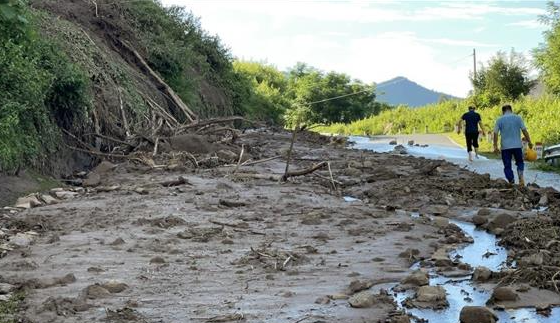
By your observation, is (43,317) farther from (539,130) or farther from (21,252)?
(539,130)

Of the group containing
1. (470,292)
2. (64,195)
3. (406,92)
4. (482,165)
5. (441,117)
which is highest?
(406,92)

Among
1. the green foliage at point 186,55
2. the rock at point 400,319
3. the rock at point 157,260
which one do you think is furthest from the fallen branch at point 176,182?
the green foliage at point 186,55

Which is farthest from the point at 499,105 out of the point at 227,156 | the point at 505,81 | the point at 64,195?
the point at 64,195

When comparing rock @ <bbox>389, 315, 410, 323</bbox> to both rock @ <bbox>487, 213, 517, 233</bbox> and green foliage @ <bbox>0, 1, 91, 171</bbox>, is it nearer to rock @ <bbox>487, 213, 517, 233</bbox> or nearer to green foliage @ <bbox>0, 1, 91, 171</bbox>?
rock @ <bbox>487, 213, 517, 233</bbox>

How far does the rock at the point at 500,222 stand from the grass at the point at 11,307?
5943 millimetres

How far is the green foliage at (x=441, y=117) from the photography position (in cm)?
3077

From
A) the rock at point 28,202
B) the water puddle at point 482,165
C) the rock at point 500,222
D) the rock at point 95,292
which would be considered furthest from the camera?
the water puddle at point 482,165

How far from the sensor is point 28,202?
439 inches

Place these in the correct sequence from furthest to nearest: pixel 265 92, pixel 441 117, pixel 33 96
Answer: pixel 265 92
pixel 441 117
pixel 33 96

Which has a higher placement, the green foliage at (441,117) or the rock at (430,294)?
the green foliage at (441,117)

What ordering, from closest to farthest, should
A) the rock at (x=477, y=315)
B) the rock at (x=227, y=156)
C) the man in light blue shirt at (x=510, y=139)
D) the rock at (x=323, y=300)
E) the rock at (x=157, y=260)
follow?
the rock at (x=477, y=315) < the rock at (x=323, y=300) < the rock at (x=157, y=260) < the man in light blue shirt at (x=510, y=139) < the rock at (x=227, y=156)

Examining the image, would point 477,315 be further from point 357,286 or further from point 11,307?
point 11,307

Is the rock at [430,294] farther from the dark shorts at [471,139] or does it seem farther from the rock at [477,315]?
the dark shorts at [471,139]

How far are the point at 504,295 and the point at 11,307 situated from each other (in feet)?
13.1
